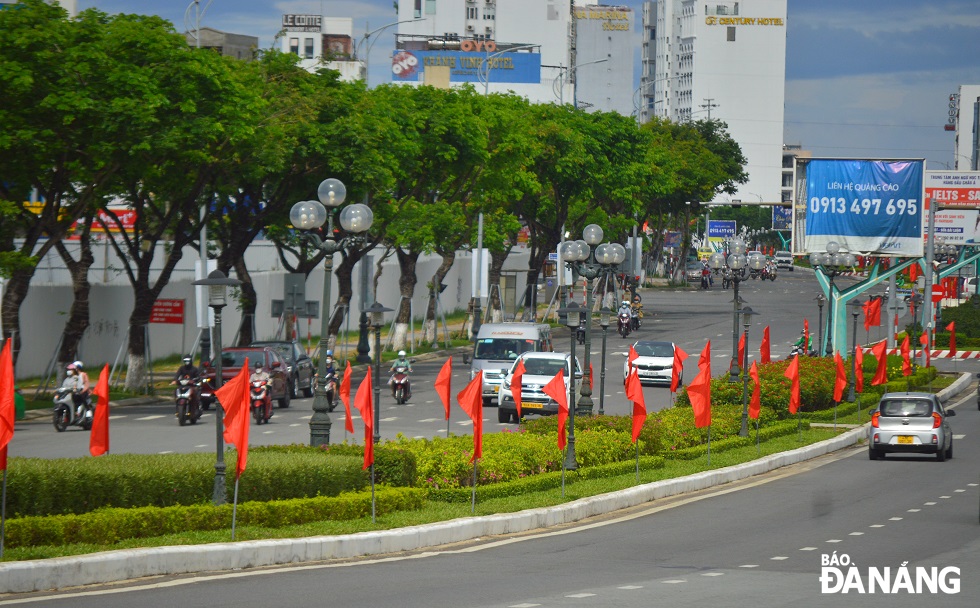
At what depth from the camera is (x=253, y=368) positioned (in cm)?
3669

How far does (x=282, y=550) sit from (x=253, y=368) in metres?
21.3

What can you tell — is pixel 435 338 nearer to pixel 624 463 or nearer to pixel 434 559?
pixel 624 463

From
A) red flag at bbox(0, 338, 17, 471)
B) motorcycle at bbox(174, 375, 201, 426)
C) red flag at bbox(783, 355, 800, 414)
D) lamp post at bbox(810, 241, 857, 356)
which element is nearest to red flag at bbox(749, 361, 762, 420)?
red flag at bbox(783, 355, 800, 414)

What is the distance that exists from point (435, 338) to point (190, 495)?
42.3 meters

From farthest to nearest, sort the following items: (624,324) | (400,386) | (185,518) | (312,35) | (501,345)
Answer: (312,35), (624,324), (501,345), (400,386), (185,518)

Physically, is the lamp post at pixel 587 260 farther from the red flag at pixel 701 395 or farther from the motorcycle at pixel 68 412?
the motorcycle at pixel 68 412

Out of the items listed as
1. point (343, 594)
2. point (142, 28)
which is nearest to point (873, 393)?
point (142, 28)

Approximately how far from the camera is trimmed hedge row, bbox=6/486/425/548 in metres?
14.4

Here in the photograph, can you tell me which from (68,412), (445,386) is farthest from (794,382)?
(68,412)

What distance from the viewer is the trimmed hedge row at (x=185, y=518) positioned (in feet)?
47.1

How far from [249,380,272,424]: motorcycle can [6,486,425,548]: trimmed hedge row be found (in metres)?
15.1

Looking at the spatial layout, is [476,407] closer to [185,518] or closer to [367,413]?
[367,413]

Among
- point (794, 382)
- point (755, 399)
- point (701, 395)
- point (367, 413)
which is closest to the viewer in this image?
point (367, 413)

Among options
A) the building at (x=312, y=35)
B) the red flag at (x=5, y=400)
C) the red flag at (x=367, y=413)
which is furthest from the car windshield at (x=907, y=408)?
the building at (x=312, y=35)
